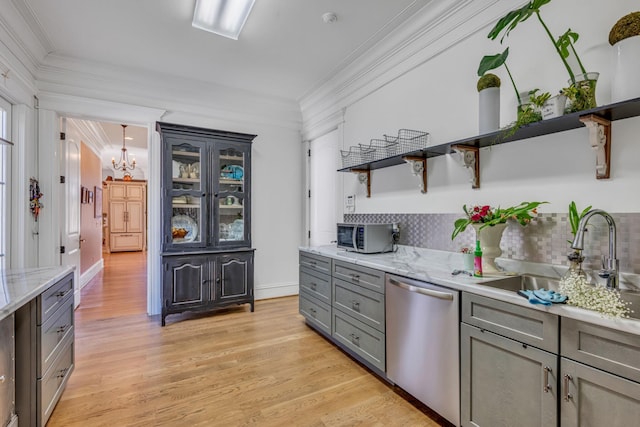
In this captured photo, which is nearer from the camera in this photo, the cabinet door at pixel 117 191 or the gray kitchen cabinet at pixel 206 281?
the gray kitchen cabinet at pixel 206 281

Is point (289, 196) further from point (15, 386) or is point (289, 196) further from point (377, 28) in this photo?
point (15, 386)

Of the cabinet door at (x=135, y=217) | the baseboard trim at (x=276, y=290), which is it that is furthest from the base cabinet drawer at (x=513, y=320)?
the cabinet door at (x=135, y=217)

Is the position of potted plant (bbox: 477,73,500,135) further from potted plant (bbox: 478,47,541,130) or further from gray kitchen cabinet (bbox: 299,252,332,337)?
gray kitchen cabinet (bbox: 299,252,332,337)

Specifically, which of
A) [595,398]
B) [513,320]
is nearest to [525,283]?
[513,320]

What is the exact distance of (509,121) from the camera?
2039mm

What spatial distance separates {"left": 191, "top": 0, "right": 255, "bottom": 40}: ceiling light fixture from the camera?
2.49m

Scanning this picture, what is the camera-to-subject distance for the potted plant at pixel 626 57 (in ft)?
4.58

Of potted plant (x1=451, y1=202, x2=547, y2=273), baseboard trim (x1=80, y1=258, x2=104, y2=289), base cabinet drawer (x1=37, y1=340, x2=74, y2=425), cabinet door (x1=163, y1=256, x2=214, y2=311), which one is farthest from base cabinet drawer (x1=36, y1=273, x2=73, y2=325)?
baseboard trim (x1=80, y1=258, x2=104, y2=289)

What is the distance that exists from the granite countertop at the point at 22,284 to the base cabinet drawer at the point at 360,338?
2008mm

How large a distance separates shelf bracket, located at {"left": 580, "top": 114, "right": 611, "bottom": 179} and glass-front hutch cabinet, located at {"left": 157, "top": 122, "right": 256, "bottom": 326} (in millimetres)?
3305

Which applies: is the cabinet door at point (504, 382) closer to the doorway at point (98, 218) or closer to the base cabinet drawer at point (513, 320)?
the base cabinet drawer at point (513, 320)

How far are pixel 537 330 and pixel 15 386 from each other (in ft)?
8.12

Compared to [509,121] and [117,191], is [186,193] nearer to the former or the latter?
[509,121]

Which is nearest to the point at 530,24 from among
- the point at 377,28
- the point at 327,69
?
the point at 377,28
